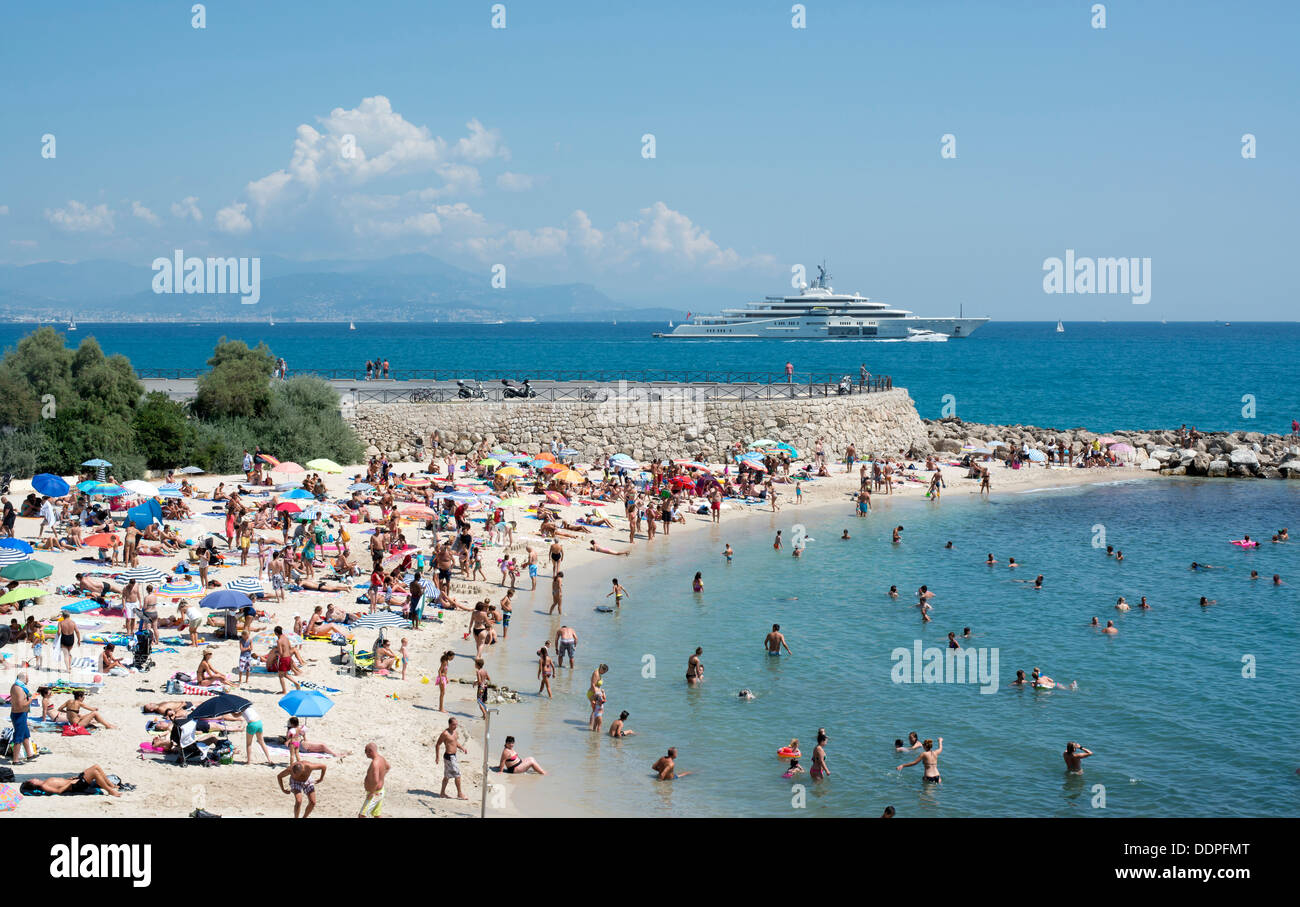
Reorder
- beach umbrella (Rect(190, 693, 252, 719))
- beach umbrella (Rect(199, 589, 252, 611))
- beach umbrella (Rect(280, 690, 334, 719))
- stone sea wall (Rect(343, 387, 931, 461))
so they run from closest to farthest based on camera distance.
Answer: beach umbrella (Rect(190, 693, 252, 719)) → beach umbrella (Rect(280, 690, 334, 719)) → beach umbrella (Rect(199, 589, 252, 611)) → stone sea wall (Rect(343, 387, 931, 461))

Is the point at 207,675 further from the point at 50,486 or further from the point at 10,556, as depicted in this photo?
the point at 50,486

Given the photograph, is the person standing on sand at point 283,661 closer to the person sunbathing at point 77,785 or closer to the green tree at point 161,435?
the person sunbathing at point 77,785

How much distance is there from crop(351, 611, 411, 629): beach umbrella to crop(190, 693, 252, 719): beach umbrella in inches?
178

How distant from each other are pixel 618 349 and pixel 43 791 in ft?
442

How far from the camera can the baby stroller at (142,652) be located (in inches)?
565

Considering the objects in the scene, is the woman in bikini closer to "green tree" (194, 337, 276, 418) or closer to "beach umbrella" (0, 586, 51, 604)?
"beach umbrella" (0, 586, 51, 604)

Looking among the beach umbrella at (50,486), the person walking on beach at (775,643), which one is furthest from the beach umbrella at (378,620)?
the beach umbrella at (50,486)

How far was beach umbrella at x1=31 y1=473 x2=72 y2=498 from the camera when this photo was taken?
21.4 meters

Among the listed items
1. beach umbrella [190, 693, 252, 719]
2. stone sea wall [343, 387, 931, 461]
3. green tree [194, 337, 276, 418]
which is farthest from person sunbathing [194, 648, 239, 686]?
stone sea wall [343, 387, 931, 461]

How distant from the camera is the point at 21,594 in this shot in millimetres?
15758

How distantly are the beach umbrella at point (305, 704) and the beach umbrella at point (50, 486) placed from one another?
38.2 feet

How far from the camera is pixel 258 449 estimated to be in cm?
3005
